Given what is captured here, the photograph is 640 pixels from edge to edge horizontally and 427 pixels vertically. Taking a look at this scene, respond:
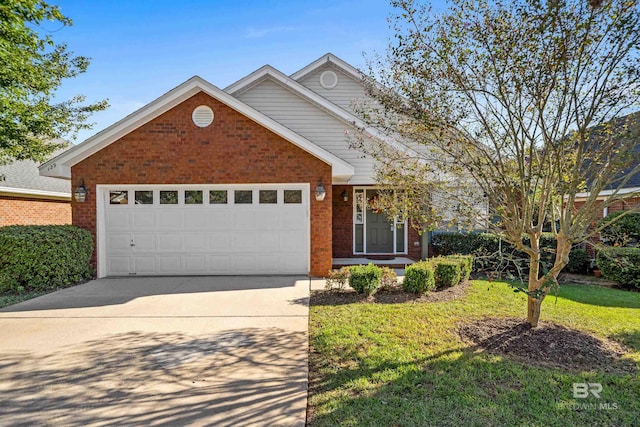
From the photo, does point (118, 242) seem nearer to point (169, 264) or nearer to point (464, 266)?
point (169, 264)

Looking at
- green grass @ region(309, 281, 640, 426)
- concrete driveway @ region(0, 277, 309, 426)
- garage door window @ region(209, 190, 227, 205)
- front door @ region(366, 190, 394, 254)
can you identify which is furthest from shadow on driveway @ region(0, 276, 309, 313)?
front door @ region(366, 190, 394, 254)

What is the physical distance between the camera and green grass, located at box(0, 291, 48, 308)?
23.6 feet

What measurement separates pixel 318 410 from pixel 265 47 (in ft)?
33.9

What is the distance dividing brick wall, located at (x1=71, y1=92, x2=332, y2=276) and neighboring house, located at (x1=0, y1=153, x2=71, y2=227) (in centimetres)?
625

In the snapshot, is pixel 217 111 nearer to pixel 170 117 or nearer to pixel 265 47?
pixel 170 117

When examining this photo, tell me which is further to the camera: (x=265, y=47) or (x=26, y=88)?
(x=265, y=47)

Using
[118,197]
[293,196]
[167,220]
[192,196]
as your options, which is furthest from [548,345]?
[118,197]

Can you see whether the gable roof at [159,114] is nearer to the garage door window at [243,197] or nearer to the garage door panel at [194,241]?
the garage door window at [243,197]

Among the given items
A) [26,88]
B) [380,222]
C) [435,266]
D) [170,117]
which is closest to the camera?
[435,266]

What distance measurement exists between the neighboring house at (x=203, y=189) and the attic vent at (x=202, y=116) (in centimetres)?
3

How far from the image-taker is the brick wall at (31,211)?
1352cm

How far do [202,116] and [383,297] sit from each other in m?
6.27

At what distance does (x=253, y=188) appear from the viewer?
9.65 metres

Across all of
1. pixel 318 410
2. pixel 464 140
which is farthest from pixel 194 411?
pixel 464 140
